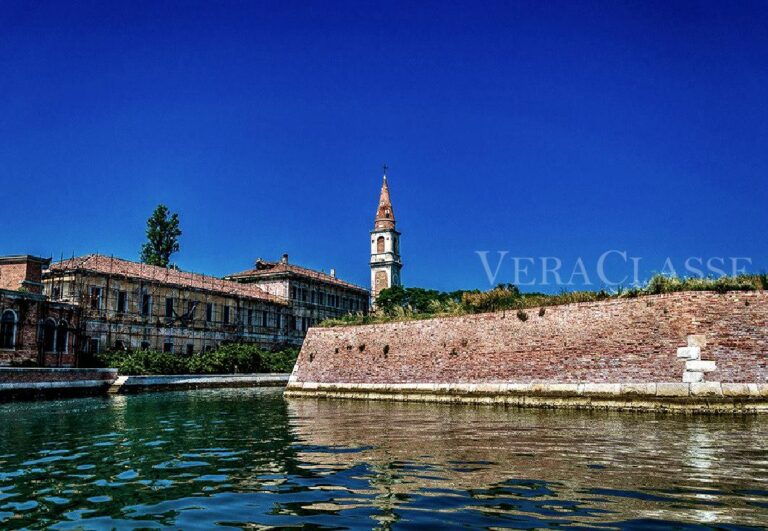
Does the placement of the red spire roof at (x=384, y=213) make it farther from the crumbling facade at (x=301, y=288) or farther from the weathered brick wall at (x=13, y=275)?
the weathered brick wall at (x=13, y=275)

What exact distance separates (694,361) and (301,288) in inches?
1952

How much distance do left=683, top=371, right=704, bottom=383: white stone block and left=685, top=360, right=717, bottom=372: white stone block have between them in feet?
0.26

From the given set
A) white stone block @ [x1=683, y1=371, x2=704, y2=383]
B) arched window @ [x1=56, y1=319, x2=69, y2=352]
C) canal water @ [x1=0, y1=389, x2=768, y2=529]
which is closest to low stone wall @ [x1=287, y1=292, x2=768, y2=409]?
white stone block @ [x1=683, y1=371, x2=704, y2=383]

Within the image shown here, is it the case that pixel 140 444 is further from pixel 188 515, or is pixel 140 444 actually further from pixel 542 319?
pixel 542 319

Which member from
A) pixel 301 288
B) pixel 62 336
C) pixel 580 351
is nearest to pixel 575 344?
pixel 580 351

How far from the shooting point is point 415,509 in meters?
6.19

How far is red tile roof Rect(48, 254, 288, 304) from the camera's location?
4534 cm

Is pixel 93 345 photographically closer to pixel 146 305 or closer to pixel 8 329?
pixel 146 305

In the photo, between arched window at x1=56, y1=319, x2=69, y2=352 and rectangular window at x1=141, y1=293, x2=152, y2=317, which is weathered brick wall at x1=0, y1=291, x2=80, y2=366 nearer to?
arched window at x1=56, y1=319, x2=69, y2=352

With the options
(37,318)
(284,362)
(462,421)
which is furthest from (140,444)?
(284,362)

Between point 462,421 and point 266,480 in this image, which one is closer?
point 266,480

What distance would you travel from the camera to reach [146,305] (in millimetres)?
48344

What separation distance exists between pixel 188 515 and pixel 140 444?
5949mm

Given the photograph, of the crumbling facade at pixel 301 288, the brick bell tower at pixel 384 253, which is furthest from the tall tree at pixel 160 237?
the brick bell tower at pixel 384 253
